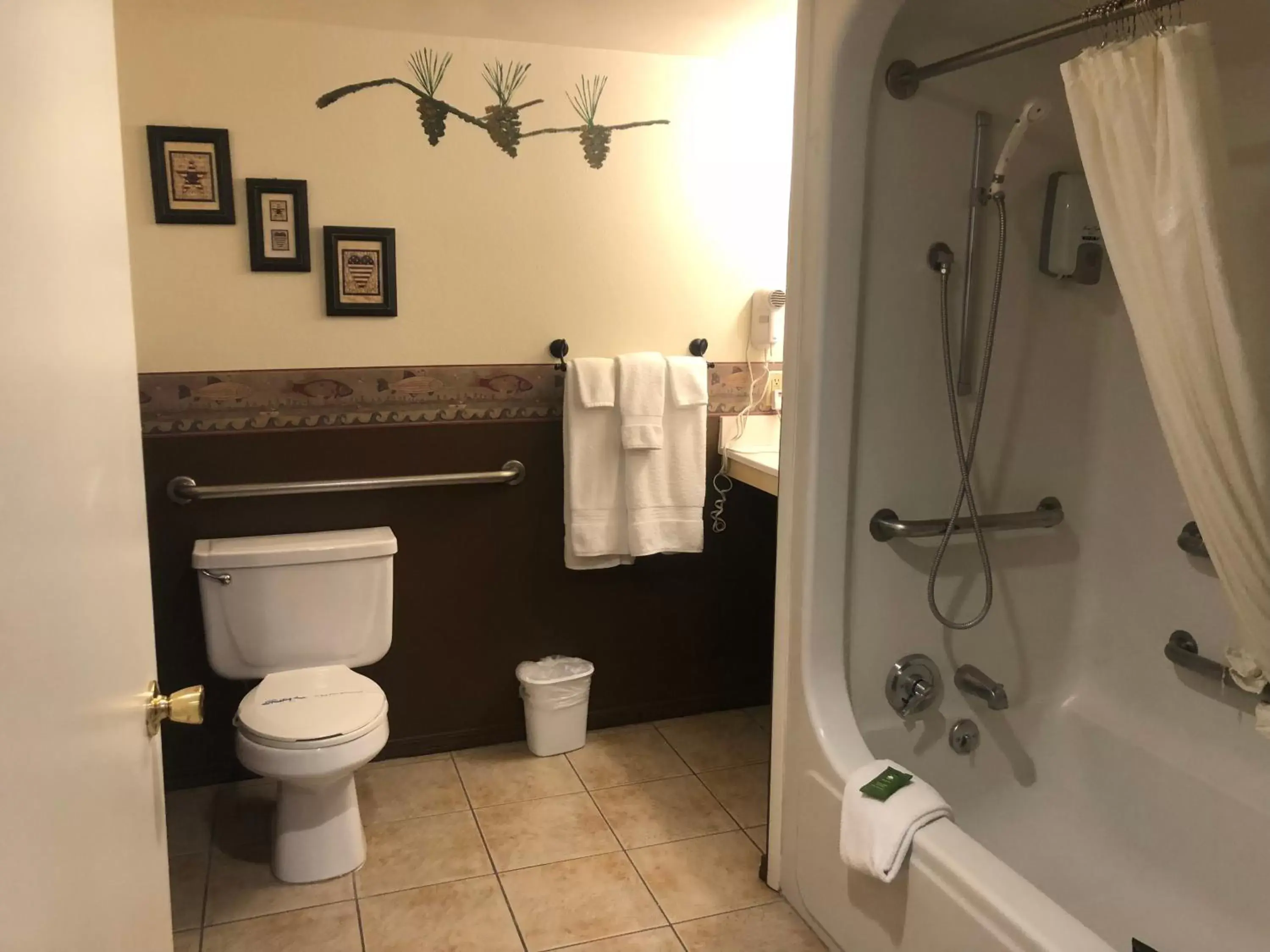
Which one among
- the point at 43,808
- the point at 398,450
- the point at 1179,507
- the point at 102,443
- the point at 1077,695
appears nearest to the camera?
the point at 43,808

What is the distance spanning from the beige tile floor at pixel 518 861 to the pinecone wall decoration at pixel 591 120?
1794 millimetres

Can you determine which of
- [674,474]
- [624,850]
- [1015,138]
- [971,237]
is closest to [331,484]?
[674,474]

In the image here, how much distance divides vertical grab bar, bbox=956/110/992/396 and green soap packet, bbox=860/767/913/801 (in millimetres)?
827

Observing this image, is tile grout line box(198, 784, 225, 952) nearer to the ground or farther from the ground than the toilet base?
nearer to the ground

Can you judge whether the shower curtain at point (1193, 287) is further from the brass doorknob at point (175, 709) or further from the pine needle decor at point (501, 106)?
the pine needle decor at point (501, 106)

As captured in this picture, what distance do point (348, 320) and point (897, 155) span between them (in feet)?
4.95

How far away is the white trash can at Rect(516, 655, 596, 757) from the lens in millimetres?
2814

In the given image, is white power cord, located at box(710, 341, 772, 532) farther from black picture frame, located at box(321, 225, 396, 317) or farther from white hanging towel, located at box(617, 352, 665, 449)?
black picture frame, located at box(321, 225, 396, 317)

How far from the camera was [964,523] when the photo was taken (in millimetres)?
2078

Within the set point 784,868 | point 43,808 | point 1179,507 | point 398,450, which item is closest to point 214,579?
point 398,450

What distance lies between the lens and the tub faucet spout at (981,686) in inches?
82.1

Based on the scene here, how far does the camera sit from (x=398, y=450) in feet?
8.79

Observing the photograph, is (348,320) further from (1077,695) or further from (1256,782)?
(1256,782)

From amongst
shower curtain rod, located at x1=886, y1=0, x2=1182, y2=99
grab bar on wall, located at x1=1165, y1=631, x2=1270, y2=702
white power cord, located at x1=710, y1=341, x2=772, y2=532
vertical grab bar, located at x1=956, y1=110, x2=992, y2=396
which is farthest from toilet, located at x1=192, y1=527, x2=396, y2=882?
grab bar on wall, located at x1=1165, y1=631, x2=1270, y2=702
